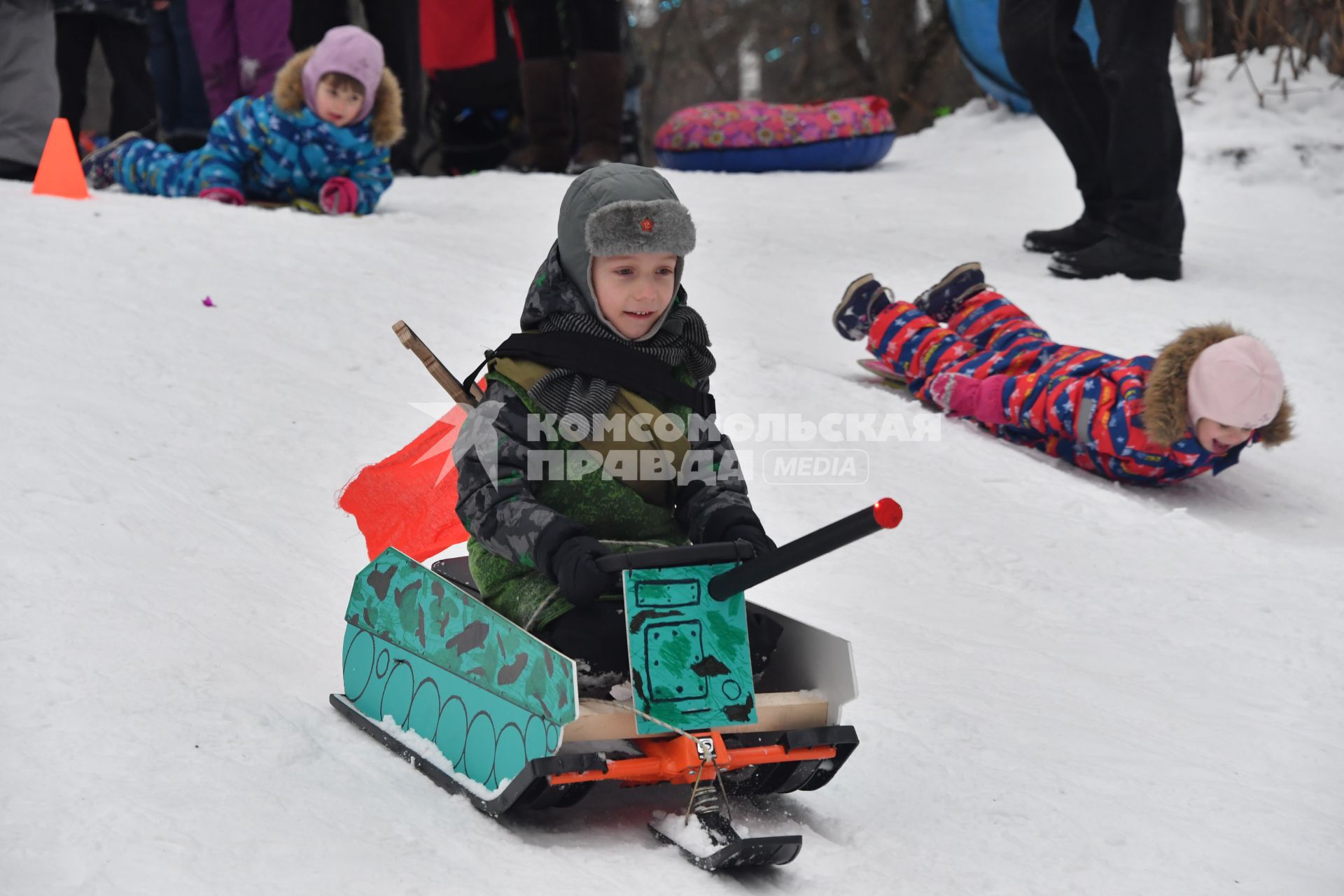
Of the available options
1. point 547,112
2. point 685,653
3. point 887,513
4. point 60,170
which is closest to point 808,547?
point 887,513

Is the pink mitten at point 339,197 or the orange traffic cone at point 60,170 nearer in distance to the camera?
the orange traffic cone at point 60,170

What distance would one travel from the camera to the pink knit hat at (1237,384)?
3943 mm

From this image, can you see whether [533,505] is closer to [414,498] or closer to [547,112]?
[414,498]

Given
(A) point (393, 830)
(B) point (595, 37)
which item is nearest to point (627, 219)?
(A) point (393, 830)

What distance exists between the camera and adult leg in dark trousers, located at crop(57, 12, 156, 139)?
7.47m

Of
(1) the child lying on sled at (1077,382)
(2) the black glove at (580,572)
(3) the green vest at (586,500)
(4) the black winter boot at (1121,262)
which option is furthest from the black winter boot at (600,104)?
(2) the black glove at (580,572)

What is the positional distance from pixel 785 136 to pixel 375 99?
121 inches

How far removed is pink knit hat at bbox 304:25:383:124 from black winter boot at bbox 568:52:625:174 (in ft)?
5.23

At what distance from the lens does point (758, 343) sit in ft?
16.4

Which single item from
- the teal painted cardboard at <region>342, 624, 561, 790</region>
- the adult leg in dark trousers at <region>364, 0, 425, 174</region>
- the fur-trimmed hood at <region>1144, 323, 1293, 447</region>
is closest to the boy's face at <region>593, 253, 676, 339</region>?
the teal painted cardboard at <region>342, 624, 561, 790</region>

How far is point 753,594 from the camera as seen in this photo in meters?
3.30

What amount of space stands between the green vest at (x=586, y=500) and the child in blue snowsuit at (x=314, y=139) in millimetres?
3915

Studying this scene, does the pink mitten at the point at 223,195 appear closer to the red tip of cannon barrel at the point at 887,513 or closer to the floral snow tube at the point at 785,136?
the floral snow tube at the point at 785,136

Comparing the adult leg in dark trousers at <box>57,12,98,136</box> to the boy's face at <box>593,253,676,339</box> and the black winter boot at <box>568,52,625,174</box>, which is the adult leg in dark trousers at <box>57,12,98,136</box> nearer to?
the black winter boot at <box>568,52,625,174</box>
